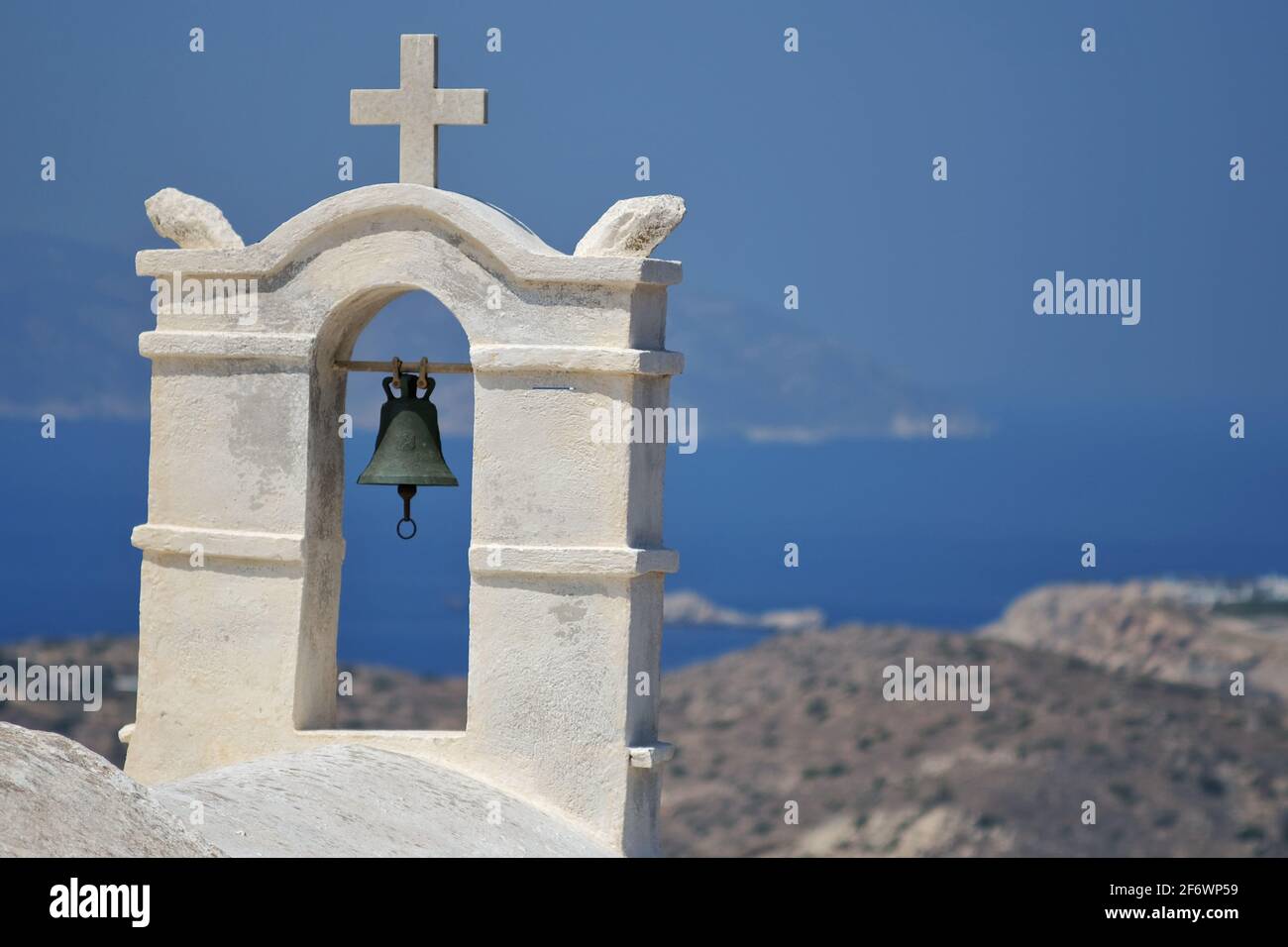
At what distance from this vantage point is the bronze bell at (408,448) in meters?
9.88

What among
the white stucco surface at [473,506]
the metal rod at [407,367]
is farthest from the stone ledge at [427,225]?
the metal rod at [407,367]

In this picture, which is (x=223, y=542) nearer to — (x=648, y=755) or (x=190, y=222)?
(x=190, y=222)

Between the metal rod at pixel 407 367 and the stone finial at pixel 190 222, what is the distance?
0.67m

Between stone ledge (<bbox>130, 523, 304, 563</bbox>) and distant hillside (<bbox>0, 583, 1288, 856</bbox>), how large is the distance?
18763mm

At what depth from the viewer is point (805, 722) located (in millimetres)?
35344

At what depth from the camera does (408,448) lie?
9.92m

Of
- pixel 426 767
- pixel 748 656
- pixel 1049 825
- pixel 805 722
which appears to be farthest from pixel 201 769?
pixel 748 656

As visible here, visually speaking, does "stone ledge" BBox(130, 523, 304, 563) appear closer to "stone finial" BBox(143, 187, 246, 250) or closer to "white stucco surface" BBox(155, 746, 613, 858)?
"white stucco surface" BBox(155, 746, 613, 858)

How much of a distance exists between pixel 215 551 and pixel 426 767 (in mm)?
1343

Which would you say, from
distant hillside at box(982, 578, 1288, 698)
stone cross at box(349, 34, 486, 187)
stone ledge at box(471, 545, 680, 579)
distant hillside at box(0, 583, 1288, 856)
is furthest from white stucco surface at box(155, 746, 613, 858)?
distant hillside at box(982, 578, 1288, 698)

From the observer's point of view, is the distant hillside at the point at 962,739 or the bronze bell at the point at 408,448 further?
the distant hillside at the point at 962,739

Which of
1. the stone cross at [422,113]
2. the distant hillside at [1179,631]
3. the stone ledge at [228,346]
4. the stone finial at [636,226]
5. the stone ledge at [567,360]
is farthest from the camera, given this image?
the distant hillside at [1179,631]

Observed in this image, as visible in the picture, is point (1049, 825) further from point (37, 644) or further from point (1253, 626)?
point (37, 644)

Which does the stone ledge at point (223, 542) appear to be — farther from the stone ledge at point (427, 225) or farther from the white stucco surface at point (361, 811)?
the stone ledge at point (427, 225)
